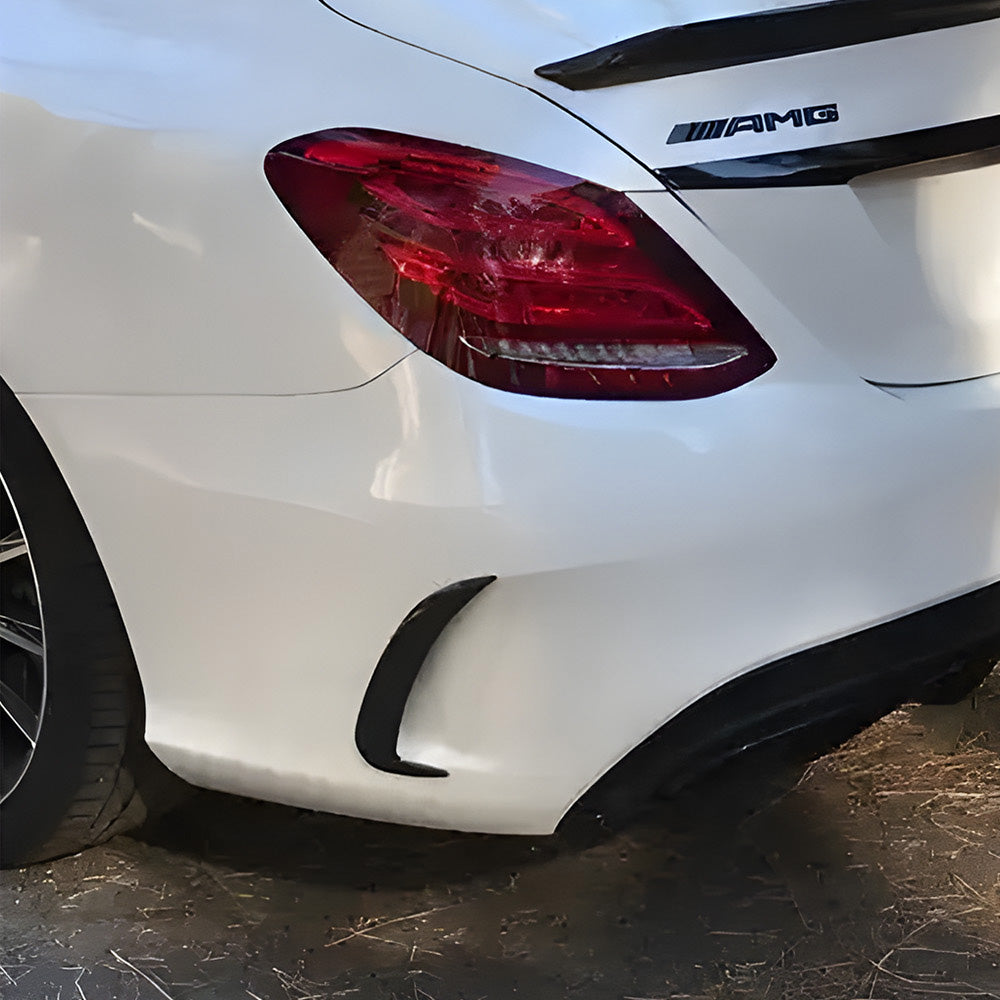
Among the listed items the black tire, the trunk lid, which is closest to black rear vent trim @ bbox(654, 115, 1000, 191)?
the trunk lid

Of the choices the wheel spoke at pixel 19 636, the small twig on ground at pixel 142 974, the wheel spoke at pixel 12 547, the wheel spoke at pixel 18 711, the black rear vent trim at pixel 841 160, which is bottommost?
the small twig on ground at pixel 142 974

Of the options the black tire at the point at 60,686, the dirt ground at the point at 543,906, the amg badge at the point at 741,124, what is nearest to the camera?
the amg badge at the point at 741,124

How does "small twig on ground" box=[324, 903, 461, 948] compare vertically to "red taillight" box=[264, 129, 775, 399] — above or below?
below

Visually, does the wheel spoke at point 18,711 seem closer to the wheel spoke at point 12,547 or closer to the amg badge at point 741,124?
the wheel spoke at point 12,547

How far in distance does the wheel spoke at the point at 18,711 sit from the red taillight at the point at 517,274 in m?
0.89

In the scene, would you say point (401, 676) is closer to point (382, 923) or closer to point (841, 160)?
point (382, 923)

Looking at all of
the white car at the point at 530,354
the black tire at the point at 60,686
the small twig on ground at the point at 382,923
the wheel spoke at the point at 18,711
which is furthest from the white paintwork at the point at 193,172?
the small twig on ground at the point at 382,923

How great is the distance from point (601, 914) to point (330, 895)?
0.40 m

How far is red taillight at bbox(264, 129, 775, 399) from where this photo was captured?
1086 mm

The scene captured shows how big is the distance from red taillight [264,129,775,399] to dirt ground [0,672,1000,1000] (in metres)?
0.56

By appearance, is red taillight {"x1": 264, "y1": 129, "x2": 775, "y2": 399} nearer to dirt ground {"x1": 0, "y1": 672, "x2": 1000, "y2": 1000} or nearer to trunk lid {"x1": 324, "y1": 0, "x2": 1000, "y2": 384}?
trunk lid {"x1": 324, "y1": 0, "x2": 1000, "y2": 384}

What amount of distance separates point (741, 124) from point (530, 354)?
0.97 feet

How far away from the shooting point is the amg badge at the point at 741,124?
1074mm

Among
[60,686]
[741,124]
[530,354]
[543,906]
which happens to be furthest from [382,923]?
[741,124]
